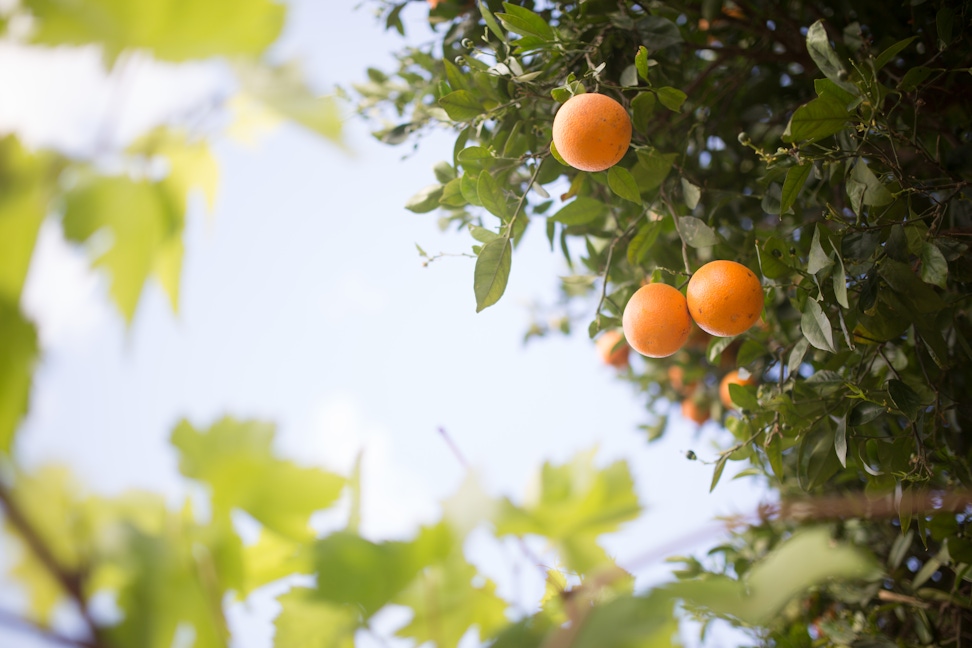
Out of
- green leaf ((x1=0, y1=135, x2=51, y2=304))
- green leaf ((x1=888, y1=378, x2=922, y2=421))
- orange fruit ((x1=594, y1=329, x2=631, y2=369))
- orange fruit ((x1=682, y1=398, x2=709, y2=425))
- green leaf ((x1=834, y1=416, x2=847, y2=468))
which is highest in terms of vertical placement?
green leaf ((x1=0, y1=135, x2=51, y2=304))

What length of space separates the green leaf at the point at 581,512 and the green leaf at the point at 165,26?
24cm

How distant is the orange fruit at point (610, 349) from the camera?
4.96 ft

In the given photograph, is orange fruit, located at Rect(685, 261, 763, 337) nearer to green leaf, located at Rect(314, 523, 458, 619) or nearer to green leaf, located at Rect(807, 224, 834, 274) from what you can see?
green leaf, located at Rect(807, 224, 834, 274)

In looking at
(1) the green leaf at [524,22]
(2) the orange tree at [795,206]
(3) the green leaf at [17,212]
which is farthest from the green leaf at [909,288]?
(3) the green leaf at [17,212]

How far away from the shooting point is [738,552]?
4.61 ft

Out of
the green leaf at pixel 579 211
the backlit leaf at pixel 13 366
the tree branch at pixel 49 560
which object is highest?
the backlit leaf at pixel 13 366

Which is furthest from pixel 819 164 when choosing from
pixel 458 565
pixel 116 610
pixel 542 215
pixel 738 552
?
pixel 116 610

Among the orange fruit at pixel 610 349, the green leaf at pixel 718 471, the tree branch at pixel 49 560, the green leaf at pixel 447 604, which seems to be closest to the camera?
the tree branch at pixel 49 560

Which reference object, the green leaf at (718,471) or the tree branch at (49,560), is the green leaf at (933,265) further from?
the tree branch at (49,560)

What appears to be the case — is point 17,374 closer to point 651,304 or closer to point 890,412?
point 651,304

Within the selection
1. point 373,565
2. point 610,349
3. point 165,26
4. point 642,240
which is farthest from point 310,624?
point 610,349

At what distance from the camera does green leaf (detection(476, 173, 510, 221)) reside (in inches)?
35.6

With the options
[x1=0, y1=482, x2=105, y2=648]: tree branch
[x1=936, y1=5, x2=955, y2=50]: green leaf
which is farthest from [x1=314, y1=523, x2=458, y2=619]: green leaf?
[x1=936, y1=5, x2=955, y2=50]: green leaf

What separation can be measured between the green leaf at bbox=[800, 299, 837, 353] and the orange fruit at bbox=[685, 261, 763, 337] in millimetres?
63
